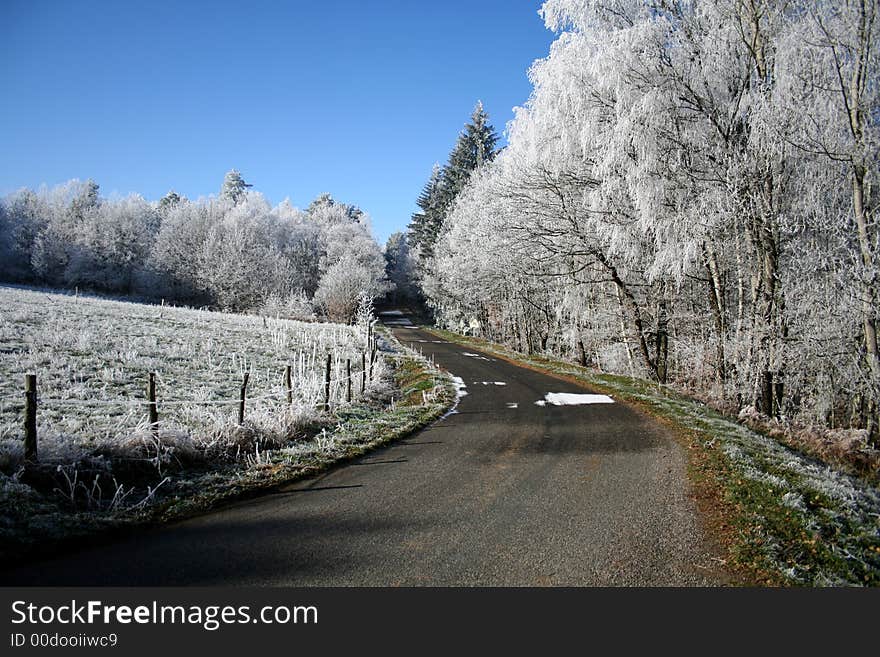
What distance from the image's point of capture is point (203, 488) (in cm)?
599

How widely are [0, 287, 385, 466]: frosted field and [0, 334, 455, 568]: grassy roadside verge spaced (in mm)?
581

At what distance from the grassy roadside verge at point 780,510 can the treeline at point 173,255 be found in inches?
1325

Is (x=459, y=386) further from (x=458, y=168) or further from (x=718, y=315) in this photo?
(x=458, y=168)

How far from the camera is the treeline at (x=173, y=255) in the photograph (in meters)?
42.4

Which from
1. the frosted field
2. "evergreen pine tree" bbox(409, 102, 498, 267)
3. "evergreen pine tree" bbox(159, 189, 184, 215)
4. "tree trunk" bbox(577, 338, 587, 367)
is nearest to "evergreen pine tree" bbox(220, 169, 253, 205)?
"evergreen pine tree" bbox(159, 189, 184, 215)

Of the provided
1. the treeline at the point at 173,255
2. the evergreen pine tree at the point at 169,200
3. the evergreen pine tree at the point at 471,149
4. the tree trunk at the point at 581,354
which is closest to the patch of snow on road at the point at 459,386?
the tree trunk at the point at 581,354

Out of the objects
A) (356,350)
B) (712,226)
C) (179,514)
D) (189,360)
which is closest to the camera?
(179,514)

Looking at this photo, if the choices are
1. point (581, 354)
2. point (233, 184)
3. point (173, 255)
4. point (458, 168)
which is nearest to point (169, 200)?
point (233, 184)

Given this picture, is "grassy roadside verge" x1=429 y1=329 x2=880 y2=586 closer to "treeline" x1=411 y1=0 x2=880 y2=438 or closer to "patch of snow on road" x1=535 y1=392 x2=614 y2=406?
"patch of snow on road" x1=535 y1=392 x2=614 y2=406

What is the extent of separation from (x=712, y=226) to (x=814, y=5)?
15.4 feet

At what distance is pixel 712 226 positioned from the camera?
11.3m

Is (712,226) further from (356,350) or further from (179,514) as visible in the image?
(356,350)

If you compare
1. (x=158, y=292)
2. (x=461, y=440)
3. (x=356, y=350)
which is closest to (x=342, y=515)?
(x=461, y=440)

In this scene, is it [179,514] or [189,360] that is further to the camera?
[189,360]
